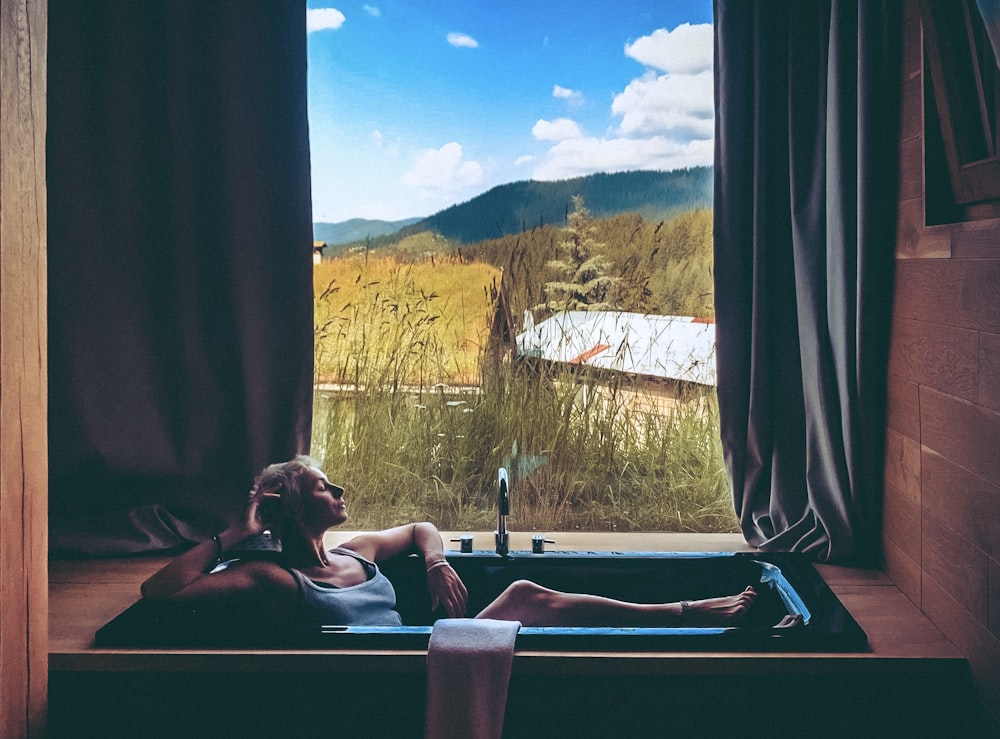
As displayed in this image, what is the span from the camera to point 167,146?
2.71 meters

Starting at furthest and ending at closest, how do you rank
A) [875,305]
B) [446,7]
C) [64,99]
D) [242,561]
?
[446,7]
[64,99]
[875,305]
[242,561]

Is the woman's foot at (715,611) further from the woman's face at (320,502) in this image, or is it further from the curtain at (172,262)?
the curtain at (172,262)

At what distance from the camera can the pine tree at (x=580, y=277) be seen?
3051mm

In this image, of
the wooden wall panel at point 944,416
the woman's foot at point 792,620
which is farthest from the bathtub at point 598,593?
the wooden wall panel at point 944,416

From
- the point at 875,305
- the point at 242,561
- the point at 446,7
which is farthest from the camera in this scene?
the point at 446,7

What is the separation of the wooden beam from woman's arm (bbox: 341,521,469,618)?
77 cm

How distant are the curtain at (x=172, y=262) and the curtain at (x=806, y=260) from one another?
1.26 m

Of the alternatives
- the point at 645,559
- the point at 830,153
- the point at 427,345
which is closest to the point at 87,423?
the point at 427,345

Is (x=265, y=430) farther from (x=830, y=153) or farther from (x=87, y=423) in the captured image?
(x=830, y=153)

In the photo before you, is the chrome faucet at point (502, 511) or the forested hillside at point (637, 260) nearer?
the chrome faucet at point (502, 511)

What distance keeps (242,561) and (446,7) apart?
74.3 inches

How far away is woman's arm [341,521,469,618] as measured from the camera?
238 centimetres

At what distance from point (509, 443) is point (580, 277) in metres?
0.59

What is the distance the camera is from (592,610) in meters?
2.27
